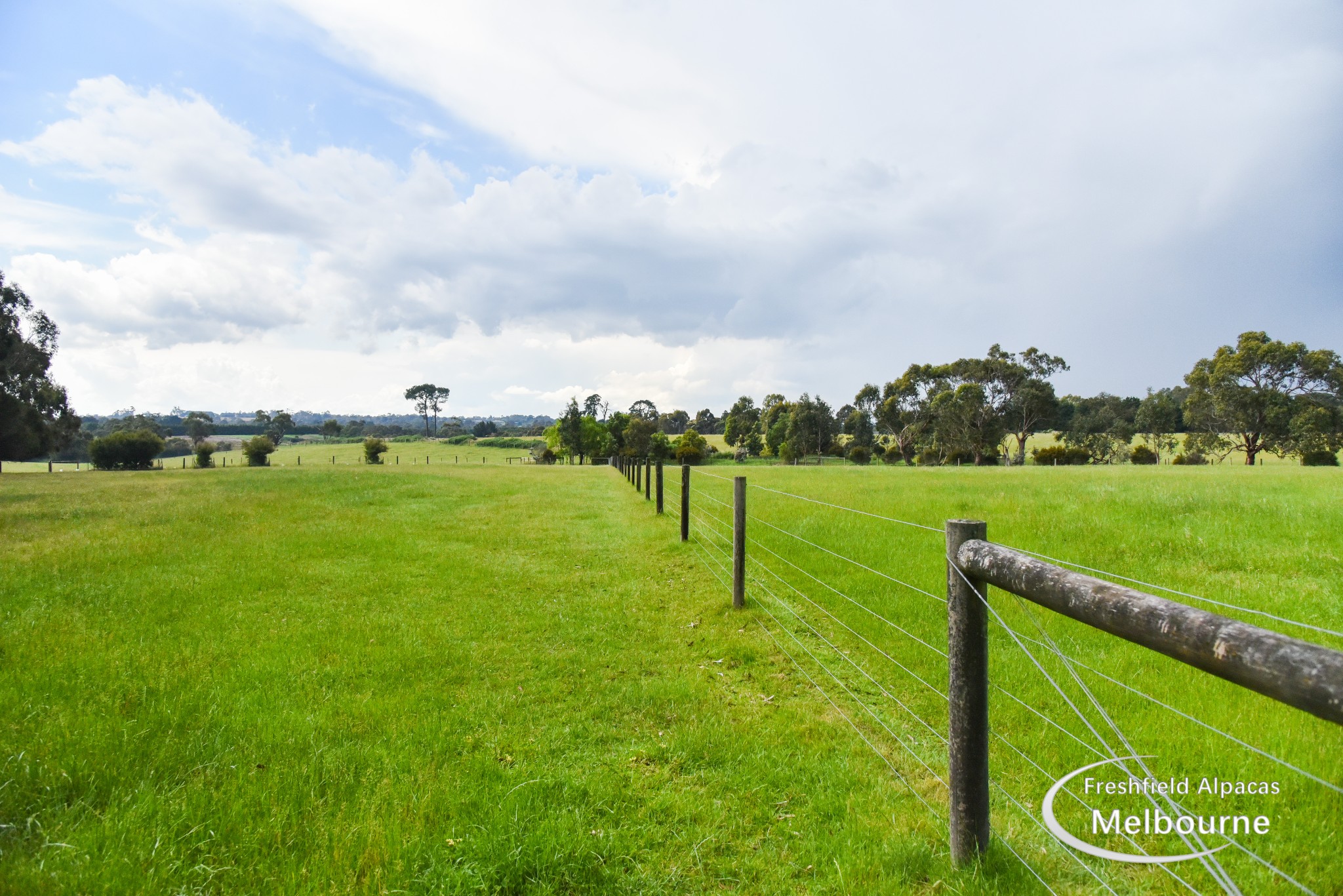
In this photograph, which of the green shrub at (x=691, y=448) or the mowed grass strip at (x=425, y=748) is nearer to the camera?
the mowed grass strip at (x=425, y=748)

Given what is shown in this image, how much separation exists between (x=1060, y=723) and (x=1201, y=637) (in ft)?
11.9

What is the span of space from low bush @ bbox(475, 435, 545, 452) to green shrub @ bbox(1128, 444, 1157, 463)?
101 metres

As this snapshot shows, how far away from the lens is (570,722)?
4906 mm

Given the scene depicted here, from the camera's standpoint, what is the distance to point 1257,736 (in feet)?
13.7

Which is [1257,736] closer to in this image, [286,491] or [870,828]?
[870,828]

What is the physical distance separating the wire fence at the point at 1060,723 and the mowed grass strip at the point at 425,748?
35 centimetres

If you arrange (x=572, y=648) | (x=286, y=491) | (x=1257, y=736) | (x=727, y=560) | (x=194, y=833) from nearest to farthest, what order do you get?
(x=194, y=833) → (x=1257, y=736) → (x=572, y=648) → (x=727, y=560) → (x=286, y=491)

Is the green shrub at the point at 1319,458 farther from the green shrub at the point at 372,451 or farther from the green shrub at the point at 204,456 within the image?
the green shrub at the point at 204,456

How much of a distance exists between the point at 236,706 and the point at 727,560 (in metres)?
7.02

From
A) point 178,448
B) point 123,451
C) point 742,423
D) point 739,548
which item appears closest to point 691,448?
point 742,423

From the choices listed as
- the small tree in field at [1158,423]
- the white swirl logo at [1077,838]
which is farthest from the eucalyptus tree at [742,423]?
the white swirl logo at [1077,838]

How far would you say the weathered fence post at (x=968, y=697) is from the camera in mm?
2822

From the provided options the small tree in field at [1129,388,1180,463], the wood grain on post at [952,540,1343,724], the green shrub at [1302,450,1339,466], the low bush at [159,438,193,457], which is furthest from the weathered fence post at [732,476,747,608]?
the low bush at [159,438,193,457]

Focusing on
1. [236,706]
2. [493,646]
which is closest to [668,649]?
[493,646]
